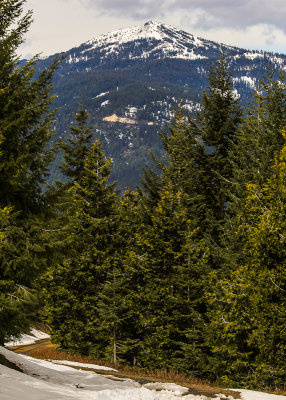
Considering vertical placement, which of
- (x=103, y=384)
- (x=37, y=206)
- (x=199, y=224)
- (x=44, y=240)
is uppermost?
(x=199, y=224)

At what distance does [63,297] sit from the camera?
22.8 m

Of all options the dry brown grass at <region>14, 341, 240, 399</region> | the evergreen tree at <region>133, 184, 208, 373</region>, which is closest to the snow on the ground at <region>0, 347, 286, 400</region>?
the dry brown grass at <region>14, 341, 240, 399</region>

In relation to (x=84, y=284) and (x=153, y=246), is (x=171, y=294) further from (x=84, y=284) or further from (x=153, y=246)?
(x=84, y=284)

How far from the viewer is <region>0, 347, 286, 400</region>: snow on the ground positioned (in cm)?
525

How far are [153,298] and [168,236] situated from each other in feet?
11.9

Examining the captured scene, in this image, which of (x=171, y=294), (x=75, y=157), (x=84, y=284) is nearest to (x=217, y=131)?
(x=75, y=157)

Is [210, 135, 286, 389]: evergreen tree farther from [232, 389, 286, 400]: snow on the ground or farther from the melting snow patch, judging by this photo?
the melting snow patch

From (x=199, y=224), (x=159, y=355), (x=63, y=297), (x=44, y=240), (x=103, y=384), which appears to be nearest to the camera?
(x=103, y=384)

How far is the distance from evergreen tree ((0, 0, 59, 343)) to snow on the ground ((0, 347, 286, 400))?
14.9 feet

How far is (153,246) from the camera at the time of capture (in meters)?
22.9

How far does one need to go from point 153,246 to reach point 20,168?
36.8 ft

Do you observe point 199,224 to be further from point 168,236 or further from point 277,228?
point 277,228

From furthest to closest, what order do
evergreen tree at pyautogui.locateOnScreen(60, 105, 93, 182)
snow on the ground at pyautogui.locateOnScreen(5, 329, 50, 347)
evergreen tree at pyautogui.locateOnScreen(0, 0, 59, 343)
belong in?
snow on the ground at pyautogui.locateOnScreen(5, 329, 50, 347), evergreen tree at pyautogui.locateOnScreen(60, 105, 93, 182), evergreen tree at pyautogui.locateOnScreen(0, 0, 59, 343)

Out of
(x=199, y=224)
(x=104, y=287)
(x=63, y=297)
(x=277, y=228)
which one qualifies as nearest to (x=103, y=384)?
(x=277, y=228)
